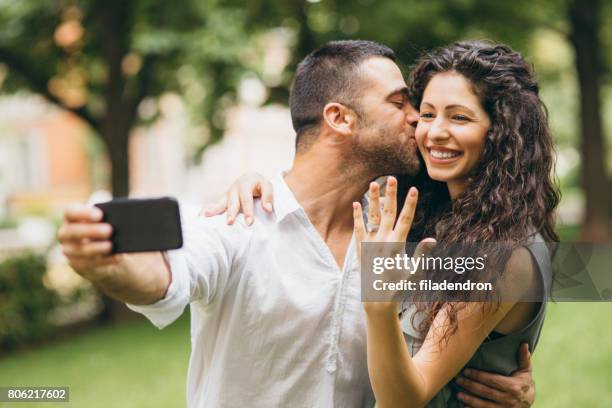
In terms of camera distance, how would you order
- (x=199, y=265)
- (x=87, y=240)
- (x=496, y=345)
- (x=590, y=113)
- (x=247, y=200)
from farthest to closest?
(x=590, y=113), (x=247, y=200), (x=496, y=345), (x=199, y=265), (x=87, y=240)

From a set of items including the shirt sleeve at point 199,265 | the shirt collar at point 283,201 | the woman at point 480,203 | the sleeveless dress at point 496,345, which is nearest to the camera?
the shirt sleeve at point 199,265

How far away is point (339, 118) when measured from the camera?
119 inches

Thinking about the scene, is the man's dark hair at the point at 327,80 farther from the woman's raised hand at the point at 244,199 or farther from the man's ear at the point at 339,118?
the woman's raised hand at the point at 244,199

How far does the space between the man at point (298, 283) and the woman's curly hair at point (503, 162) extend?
328 mm

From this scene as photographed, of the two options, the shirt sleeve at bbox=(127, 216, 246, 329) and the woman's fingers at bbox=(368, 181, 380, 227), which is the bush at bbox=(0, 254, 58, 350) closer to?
the shirt sleeve at bbox=(127, 216, 246, 329)

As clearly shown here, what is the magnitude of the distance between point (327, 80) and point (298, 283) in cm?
101

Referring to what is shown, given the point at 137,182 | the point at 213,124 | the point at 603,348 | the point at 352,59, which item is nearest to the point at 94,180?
the point at 137,182

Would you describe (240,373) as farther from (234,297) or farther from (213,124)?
(213,124)

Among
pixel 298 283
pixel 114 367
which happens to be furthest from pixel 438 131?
pixel 114 367

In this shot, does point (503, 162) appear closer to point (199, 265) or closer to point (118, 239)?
point (199, 265)

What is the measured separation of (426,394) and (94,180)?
2873 centimetres

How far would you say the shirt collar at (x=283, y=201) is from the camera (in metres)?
2.73

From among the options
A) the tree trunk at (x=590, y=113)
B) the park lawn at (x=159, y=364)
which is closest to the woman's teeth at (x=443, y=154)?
the park lawn at (x=159, y=364)

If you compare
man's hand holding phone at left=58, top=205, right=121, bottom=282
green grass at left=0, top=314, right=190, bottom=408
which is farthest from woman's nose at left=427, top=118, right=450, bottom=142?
green grass at left=0, top=314, right=190, bottom=408
